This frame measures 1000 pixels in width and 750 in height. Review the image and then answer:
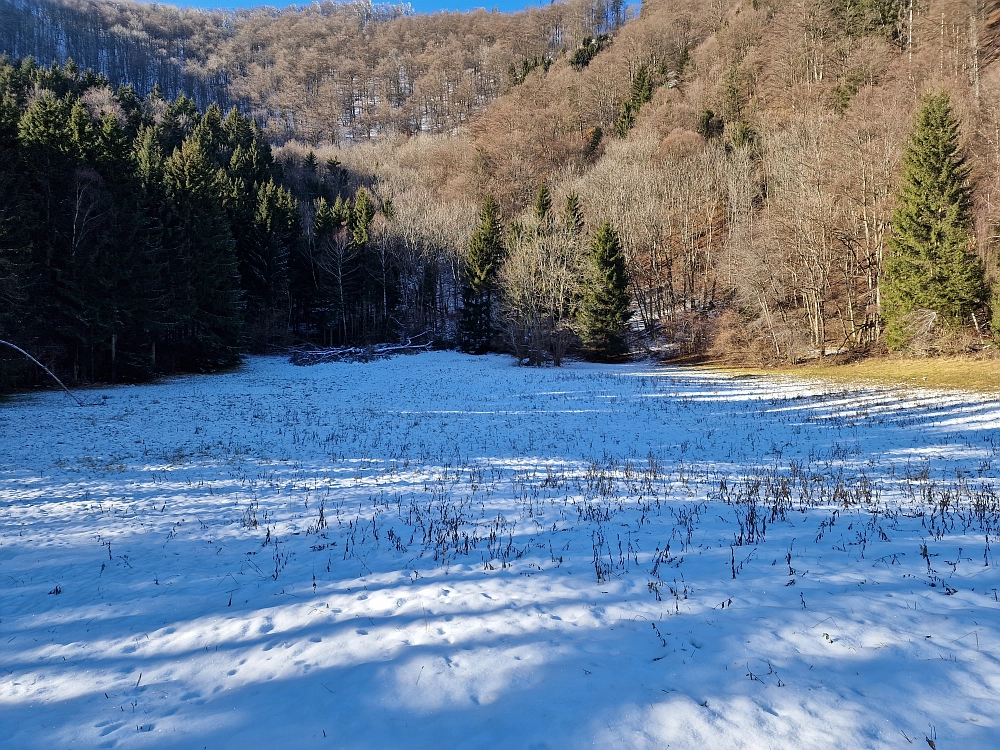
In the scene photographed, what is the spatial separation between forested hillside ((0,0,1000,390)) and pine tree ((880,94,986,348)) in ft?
0.37

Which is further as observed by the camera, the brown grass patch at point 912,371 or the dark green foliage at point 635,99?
the dark green foliage at point 635,99

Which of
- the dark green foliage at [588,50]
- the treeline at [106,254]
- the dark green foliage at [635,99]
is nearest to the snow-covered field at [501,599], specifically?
the treeline at [106,254]

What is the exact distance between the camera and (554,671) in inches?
127

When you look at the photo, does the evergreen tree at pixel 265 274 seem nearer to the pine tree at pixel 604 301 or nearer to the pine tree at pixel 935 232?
the pine tree at pixel 604 301

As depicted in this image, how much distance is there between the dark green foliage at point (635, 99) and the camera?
62.8 metres

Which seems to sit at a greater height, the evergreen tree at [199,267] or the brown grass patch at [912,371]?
the evergreen tree at [199,267]

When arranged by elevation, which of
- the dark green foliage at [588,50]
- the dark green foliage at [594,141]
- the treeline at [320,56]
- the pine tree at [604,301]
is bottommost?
the pine tree at [604,301]

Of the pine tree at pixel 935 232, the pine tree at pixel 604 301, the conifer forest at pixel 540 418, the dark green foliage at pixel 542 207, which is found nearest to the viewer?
the conifer forest at pixel 540 418

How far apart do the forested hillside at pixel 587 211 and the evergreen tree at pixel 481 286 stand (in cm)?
22

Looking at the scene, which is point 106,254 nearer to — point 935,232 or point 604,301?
point 604,301

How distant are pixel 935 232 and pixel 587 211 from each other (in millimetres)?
28675

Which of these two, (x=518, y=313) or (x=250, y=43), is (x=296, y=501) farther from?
(x=250, y=43)

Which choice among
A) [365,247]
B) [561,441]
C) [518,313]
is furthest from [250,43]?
[561,441]

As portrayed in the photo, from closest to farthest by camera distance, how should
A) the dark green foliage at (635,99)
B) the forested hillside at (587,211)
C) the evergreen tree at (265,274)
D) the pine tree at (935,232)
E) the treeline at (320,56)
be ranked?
the forested hillside at (587,211), the pine tree at (935,232), the evergreen tree at (265,274), the dark green foliage at (635,99), the treeline at (320,56)
